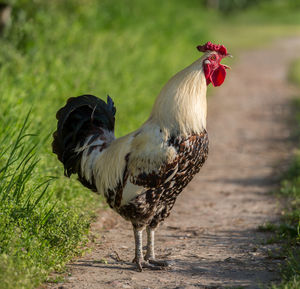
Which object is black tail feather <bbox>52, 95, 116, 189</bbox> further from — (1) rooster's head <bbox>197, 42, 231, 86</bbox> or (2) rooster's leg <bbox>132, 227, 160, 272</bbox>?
(1) rooster's head <bbox>197, 42, 231, 86</bbox>

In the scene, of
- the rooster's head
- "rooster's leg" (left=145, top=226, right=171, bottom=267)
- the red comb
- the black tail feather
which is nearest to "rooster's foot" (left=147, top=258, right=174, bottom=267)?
"rooster's leg" (left=145, top=226, right=171, bottom=267)

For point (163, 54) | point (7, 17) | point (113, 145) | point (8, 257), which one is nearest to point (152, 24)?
point (163, 54)

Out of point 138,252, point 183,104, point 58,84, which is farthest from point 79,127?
point 58,84

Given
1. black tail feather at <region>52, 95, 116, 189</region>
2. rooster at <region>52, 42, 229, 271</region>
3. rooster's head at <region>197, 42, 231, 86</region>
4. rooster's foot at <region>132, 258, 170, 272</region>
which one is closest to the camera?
rooster at <region>52, 42, 229, 271</region>

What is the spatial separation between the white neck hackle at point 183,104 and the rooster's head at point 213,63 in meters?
0.04

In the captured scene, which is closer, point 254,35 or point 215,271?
point 215,271

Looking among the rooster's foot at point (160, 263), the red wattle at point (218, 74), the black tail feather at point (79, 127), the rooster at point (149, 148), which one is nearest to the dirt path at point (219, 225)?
the rooster's foot at point (160, 263)

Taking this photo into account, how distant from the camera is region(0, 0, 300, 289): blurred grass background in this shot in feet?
14.0

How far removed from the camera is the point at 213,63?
169 inches

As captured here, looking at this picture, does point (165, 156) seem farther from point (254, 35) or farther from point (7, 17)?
point (254, 35)

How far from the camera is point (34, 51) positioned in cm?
820

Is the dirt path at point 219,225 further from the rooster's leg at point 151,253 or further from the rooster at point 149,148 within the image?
the rooster at point 149,148

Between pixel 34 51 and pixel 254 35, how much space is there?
1818 centimetres

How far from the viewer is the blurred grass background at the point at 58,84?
168 inches
